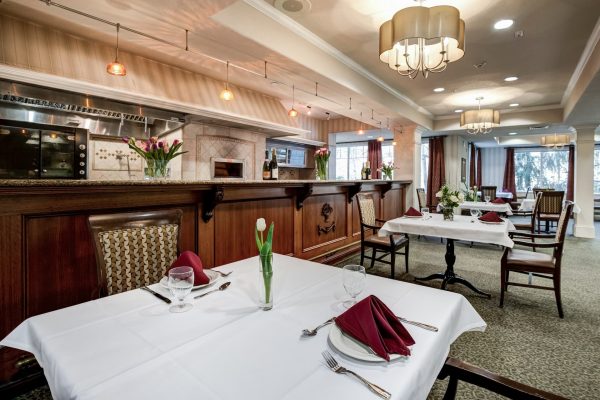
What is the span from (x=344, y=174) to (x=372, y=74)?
23.6ft

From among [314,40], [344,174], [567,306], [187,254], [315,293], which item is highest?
[314,40]

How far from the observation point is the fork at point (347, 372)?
650 millimetres

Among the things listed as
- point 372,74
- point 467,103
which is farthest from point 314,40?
point 467,103

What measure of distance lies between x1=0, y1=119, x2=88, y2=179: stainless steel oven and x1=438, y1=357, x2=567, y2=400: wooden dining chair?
4135 mm

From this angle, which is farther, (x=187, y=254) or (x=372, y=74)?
(x=372, y=74)

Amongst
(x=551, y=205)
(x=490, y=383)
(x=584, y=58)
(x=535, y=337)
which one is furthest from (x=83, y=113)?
(x=551, y=205)

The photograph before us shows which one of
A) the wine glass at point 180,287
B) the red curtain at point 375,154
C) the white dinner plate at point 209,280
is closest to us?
the wine glass at point 180,287

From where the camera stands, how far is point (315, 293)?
122 cm

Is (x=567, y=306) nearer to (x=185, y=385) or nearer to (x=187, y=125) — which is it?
(x=185, y=385)

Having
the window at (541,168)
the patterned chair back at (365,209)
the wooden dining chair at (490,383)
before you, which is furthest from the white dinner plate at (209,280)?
the window at (541,168)

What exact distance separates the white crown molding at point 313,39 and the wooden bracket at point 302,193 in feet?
5.55

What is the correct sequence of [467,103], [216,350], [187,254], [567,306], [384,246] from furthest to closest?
[467,103] → [384,246] → [567,306] → [187,254] → [216,350]

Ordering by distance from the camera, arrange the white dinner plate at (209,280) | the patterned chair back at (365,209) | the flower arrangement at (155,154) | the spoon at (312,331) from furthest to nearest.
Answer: the patterned chair back at (365,209), the flower arrangement at (155,154), the white dinner plate at (209,280), the spoon at (312,331)

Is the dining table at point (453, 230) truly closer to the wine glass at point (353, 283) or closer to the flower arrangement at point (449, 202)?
the flower arrangement at point (449, 202)
